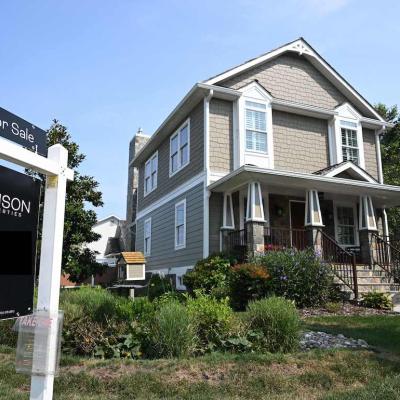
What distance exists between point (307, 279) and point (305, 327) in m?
2.88

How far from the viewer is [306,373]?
16.7 feet

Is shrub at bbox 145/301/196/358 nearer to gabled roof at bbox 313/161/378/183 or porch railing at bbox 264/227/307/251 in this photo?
porch railing at bbox 264/227/307/251

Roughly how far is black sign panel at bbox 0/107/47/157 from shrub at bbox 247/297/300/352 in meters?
4.09

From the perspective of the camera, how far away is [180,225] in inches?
627

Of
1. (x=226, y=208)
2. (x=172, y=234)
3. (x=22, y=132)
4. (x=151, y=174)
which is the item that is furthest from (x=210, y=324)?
(x=151, y=174)

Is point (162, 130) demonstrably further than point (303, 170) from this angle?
Yes

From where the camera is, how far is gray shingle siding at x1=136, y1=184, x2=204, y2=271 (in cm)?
1424

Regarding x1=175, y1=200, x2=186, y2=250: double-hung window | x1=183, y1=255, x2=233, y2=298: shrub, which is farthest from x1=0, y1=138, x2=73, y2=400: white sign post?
x1=175, y1=200, x2=186, y2=250: double-hung window

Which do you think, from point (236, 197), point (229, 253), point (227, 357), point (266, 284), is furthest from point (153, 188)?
point (227, 357)

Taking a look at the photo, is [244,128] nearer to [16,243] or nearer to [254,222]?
[254,222]

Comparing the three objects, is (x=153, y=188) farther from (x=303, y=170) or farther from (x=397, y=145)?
(x=397, y=145)

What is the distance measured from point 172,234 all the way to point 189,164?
9.72ft

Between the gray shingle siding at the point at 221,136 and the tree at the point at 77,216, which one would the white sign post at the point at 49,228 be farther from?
the gray shingle siding at the point at 221,136

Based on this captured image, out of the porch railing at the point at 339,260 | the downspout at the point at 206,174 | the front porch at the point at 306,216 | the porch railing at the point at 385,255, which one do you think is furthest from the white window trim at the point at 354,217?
the downspout at the point at 206,174
